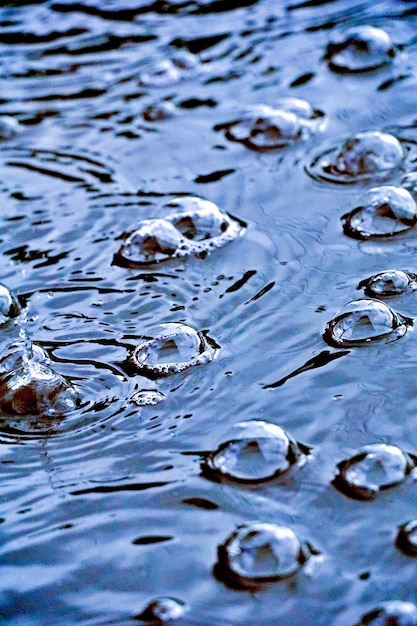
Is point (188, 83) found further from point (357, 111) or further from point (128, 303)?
point (128, 303)

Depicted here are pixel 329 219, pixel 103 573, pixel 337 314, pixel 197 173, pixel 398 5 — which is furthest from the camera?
pixel 398 5

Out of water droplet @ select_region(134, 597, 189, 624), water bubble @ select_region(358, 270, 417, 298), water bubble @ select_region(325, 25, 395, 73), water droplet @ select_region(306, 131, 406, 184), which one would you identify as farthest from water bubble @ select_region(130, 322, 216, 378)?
water bubble @ select_region(325, 25, 395, 73)

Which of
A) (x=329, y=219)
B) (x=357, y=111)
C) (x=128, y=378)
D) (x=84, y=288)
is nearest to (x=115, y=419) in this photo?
(x=128, y=378)

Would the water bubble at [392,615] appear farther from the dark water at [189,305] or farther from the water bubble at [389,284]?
the water bubble at [389,284]

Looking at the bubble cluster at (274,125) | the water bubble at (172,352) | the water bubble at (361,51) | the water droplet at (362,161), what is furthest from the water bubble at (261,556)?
the water bubble at (361,51)

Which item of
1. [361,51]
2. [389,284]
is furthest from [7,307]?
[361,51]

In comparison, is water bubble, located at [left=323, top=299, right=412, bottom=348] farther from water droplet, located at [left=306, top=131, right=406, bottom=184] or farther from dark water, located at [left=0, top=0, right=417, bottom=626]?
water droplet, located at [left=306, top=131, right=406, bottom=184]
